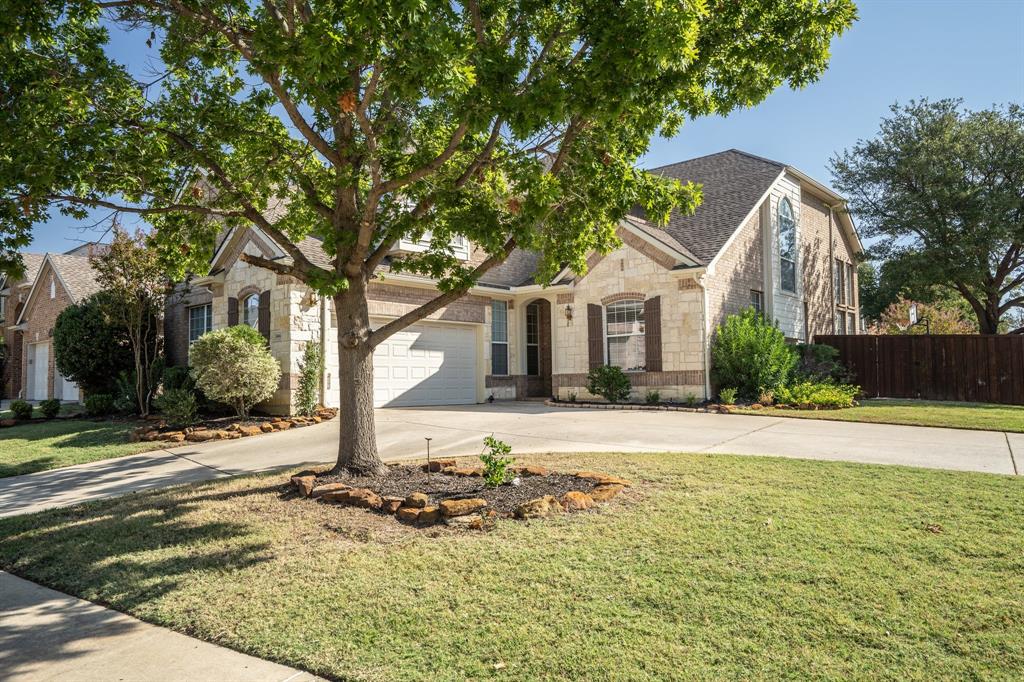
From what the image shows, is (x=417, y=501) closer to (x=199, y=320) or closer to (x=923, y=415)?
(x=923, y=415)

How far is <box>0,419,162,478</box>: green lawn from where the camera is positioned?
1025 cm

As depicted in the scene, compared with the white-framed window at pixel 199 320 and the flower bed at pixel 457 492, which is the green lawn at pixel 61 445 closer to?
the white-framed window at pixel 199 320

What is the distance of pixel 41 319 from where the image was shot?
2484cm

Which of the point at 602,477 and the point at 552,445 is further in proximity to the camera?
the point at 552,445

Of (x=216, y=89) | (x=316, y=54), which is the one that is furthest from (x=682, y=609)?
(x=216, y=89)

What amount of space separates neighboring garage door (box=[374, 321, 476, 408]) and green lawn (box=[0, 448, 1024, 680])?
922cm

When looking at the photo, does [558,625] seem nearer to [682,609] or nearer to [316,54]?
[682,609]

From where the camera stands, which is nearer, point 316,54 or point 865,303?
point 316,54

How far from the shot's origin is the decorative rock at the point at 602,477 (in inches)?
266

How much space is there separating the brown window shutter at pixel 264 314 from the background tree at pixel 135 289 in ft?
7.65

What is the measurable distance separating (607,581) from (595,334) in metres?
13.3

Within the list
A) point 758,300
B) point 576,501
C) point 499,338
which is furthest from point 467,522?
point 758,300

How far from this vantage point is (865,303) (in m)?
39.8

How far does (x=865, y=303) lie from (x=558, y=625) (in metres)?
42.2
